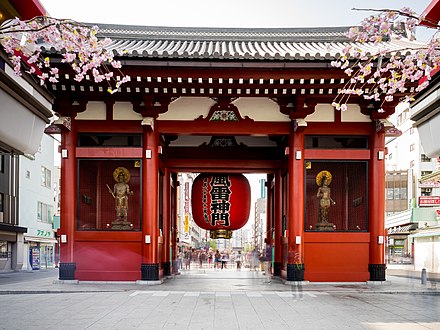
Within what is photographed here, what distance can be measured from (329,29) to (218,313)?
15.3 m

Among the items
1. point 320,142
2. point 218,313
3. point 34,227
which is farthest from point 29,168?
point 218,313

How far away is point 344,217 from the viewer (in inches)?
685

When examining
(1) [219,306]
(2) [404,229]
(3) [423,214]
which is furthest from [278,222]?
(2) [404,229]

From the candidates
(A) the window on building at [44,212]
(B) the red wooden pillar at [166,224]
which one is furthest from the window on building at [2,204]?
(B) the red wooden pillar at [166,224]

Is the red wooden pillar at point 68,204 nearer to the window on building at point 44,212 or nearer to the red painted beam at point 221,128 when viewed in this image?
the red painted beam at point 221,128

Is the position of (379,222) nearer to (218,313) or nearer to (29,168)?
(218,313)

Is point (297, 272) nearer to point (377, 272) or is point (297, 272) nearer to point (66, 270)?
point (377, 272)

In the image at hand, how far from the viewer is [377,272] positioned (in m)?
16.0

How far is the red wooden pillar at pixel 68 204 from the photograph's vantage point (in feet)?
51.9

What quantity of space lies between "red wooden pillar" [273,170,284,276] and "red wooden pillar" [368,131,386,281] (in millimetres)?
4154

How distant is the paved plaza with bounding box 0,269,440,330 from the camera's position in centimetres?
917

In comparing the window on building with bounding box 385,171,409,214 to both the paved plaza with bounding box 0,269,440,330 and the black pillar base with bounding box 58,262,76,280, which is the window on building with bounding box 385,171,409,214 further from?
the black pillar base with bounding box 58,262,76,280

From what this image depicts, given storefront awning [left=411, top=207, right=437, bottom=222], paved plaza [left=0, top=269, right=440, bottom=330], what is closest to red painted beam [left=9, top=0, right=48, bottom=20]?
paved plaza [left=0, top=269, right=440, bottom=330]

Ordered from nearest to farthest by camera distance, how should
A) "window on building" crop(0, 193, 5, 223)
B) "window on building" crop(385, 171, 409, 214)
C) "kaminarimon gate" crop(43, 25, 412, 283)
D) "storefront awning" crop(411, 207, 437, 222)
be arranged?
"kaminarimon gate" crop(43, 25, 412, 283) → "window on building" crop(0, 193, 5, 223) → "storefront awning" crop(411, 207, 437, 222) → "window on building" crop(385, 171, 409, 214)
